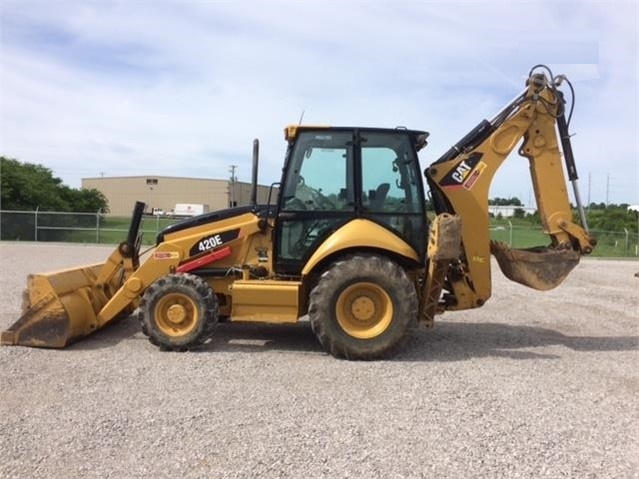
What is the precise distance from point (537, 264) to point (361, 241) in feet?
7.48

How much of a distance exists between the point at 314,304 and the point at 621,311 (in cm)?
667

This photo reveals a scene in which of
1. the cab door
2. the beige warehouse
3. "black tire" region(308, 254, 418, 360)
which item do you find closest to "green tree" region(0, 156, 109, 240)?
the beige warehouse

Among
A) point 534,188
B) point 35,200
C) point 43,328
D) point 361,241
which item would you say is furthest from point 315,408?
point 35,200

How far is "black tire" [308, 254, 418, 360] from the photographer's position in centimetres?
691

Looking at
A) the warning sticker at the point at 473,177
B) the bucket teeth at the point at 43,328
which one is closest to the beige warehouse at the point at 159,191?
the bucket teeth at the point at 43,328

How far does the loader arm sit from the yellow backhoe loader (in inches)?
0.6

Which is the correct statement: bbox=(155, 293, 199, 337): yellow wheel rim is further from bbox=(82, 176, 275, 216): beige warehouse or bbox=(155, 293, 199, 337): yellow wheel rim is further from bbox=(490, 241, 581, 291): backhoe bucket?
bbox=(82, 176, 275, 216): beige warehouse

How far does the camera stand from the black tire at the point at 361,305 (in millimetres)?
6914

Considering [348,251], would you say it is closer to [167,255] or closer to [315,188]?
[315,188]

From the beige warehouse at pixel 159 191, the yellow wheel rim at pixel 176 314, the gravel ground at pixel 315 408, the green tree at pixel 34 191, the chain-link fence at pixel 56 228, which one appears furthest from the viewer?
the beige warehouse at pixel 159 191

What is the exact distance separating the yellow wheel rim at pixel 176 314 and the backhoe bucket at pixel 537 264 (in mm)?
3661

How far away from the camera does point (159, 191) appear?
69.2 metres

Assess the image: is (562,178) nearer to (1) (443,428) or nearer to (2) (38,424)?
(1) (443,428)

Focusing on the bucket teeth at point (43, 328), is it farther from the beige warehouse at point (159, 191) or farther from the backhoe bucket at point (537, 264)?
the beige warehouse at point (159, 191)
